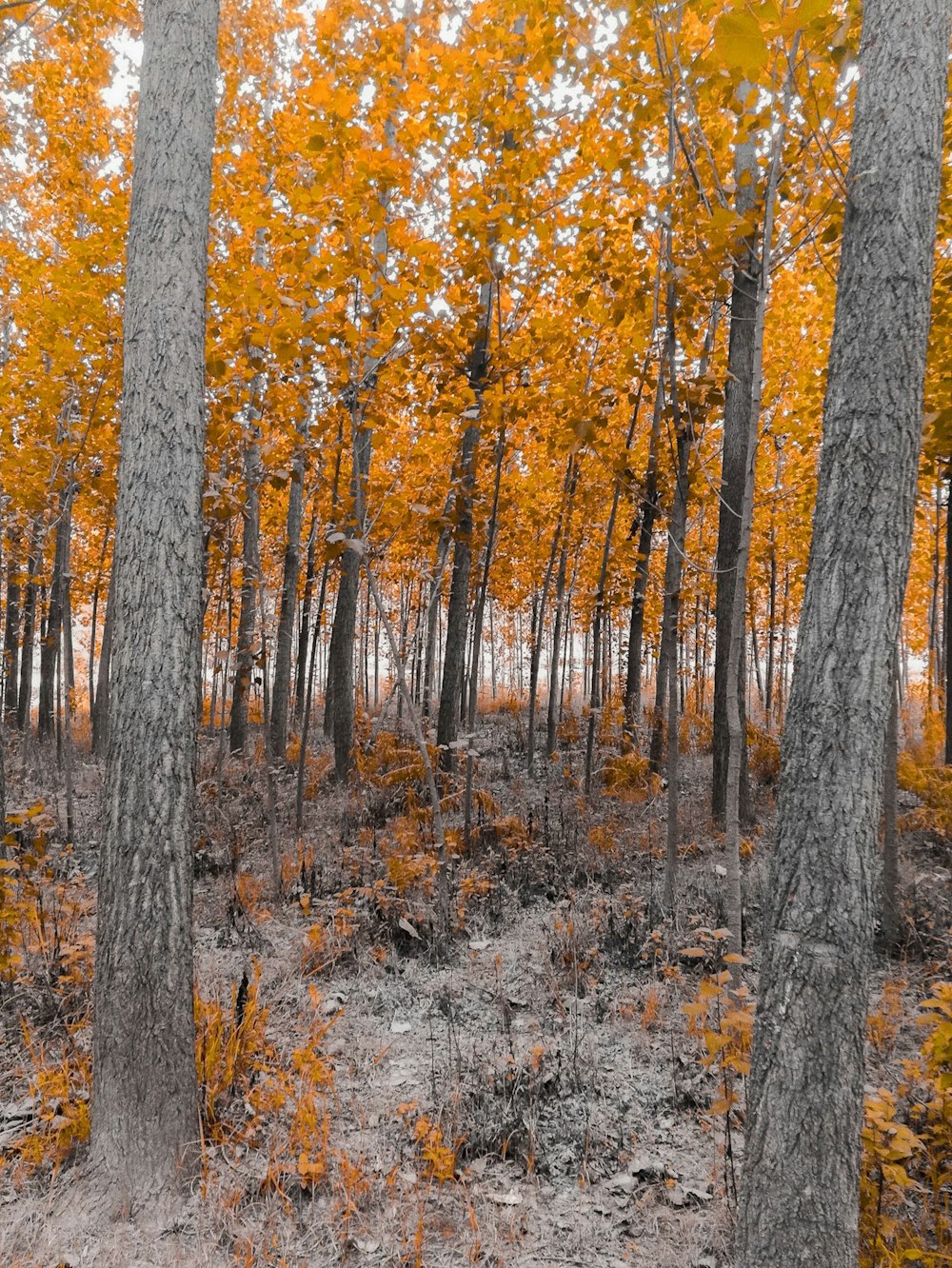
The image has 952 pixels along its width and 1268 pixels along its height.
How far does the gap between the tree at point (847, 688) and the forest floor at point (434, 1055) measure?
0.40 metres

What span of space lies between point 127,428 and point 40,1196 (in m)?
3.00

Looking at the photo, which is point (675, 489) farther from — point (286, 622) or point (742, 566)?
point (286, 622)

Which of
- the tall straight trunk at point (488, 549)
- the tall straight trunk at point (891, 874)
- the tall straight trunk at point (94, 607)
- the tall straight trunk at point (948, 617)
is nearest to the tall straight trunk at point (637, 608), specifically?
the tall straight trunk at point (488, 549)

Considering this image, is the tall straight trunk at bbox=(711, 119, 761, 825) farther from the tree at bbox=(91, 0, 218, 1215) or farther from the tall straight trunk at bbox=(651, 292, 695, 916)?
the tree at bbox=(91, 0, 218, 1215)

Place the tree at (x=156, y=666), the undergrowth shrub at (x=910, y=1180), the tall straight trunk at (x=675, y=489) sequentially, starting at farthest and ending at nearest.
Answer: the tall straight trunk at (x=675, y=489)
the tree at (x=156, y=666)
the undergrowth shrub at (x=910, y=1180)

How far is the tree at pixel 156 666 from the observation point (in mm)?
2895

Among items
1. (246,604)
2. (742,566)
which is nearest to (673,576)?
(742,566)

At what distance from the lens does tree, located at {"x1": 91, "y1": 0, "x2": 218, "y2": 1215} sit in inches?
114

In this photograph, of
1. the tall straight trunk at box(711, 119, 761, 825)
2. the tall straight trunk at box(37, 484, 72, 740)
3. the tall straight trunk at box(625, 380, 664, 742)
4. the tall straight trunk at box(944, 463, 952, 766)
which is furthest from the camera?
the tall straight trunk at box(625, 380, 664, 742)

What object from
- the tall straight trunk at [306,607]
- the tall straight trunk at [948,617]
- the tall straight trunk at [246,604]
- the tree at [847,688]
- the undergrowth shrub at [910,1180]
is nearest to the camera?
the tree at [847,688]

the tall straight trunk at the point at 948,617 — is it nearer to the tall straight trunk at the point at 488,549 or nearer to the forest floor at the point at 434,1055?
the forest floor at the point at 434,1055

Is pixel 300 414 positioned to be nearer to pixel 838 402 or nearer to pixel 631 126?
pixel 631 126

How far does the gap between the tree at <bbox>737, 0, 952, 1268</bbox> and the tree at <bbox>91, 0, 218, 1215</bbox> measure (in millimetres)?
2195

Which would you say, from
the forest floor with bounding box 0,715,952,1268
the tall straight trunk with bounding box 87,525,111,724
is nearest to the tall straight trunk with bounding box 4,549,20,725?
the tall straight trunk with bounding box 87,525,111,724
